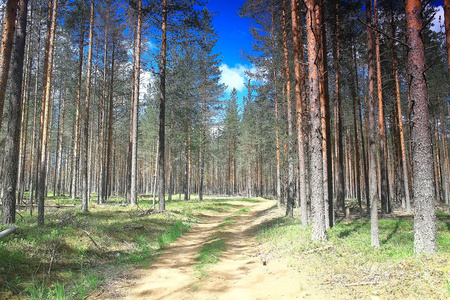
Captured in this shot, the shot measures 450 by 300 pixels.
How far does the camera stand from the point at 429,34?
1795 cm

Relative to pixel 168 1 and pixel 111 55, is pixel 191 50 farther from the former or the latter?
pixel 168 1

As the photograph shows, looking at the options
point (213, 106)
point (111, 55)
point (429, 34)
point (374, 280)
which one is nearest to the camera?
point (374, 280)

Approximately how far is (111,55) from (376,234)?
22614 millimetres

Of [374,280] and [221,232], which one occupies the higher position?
[374,280]

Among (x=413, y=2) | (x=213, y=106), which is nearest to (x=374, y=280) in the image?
(x=413, y=2)

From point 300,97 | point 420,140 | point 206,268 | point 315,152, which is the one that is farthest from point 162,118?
point 420,140

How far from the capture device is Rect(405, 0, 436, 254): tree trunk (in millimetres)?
5234

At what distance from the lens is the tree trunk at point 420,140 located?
5.23 m

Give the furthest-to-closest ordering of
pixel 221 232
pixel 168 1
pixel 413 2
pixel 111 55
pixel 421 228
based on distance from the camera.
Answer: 1. pixel 111 55
2. pixel 168 1
3. pixel 221 232
4. pixel 413 2
5. pixel 421 228

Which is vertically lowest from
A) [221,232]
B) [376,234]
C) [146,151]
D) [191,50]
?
[221,232]

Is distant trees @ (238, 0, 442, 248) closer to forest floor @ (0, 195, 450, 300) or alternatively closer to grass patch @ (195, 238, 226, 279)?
forest floor @ (0, 195, 450, 300)

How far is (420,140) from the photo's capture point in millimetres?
5484

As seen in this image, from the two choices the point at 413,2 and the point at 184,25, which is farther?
the point at 184,25

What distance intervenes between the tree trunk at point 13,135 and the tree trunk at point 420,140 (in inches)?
452
